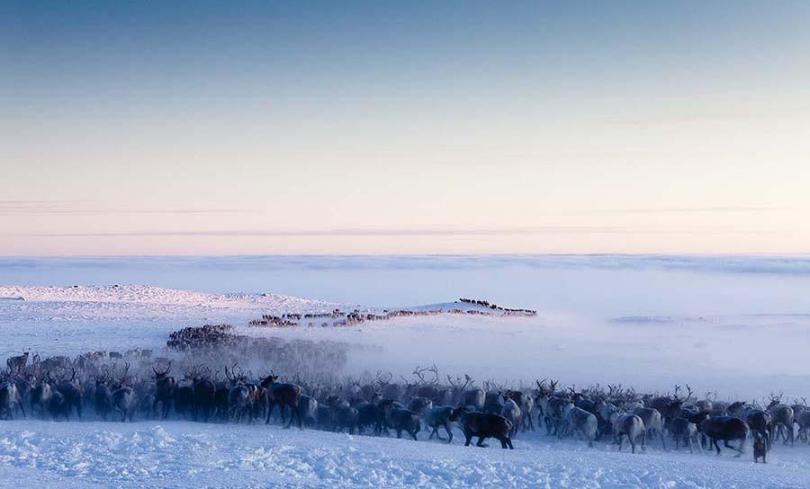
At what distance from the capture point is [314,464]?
43.2ft

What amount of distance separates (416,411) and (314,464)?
14.2ft

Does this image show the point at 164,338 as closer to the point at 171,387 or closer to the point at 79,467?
the point at 171,387

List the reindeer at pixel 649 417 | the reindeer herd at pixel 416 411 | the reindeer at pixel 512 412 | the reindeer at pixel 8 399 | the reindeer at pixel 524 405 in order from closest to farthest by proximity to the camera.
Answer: the reindeer herd at pixel 416 411, the reindeer at pixel 649 417, the reindeer at pixel 8 399, the reindeer at pixel 512 412, the reindeer at pixel 524 405

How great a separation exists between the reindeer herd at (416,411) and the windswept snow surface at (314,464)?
50.5 inches

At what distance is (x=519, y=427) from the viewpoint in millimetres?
17938

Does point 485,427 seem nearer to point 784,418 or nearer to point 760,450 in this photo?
point 760,450

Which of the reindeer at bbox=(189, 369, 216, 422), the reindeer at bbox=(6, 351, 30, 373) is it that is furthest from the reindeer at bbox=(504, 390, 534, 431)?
the reindeer at bbox=(6, 351, 30, 373)

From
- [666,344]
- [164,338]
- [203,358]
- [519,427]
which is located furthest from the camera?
[666,344]

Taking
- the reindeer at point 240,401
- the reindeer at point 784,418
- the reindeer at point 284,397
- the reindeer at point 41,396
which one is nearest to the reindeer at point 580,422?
the reindeer at point 784,418

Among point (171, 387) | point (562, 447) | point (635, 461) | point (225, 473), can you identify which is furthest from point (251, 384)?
point (635, 461)

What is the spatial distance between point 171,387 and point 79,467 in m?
5.01

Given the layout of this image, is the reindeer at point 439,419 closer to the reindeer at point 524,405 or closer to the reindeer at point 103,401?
the reindeer at point 524,405

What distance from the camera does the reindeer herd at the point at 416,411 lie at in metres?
16.2

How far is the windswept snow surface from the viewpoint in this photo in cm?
1229
